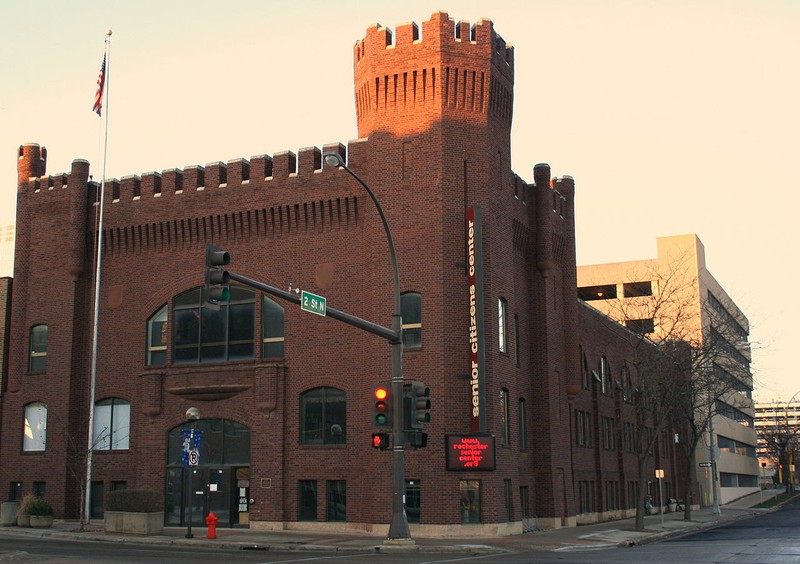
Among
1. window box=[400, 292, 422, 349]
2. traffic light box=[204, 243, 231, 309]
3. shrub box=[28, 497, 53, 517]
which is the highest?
window box=[400, 292, 422, 349]

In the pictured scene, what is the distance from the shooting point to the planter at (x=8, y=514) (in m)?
38.0

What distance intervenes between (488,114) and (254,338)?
501 inches

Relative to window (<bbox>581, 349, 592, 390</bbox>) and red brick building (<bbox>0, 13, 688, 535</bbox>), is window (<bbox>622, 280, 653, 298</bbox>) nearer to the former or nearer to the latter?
window (<bbox>581, 349, 592, 390</bbox>)

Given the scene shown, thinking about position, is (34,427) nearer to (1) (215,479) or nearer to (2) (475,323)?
(1) (215,479)

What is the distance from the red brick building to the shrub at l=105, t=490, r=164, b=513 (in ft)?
13.4

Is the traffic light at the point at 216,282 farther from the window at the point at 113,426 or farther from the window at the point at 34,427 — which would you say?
the window at the point at 34,427

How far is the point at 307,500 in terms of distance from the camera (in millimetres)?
36219

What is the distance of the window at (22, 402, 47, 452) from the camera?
41.7 m

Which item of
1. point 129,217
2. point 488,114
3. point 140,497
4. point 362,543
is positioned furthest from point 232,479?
point 488,114

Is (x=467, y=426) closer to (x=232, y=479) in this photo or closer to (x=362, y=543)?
→ (x=362, y=543)

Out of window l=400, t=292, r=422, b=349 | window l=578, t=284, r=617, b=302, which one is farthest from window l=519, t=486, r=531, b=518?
window l=578, t=284, r=617, b=302

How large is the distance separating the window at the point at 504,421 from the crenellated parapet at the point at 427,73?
1059cm

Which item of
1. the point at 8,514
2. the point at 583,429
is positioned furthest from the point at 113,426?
the point at 583,429

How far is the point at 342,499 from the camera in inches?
1405
